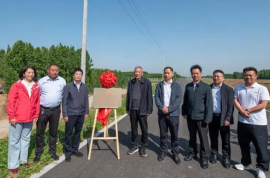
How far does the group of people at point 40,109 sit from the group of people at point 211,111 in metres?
1.28

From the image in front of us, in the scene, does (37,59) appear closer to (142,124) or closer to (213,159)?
(142,124)

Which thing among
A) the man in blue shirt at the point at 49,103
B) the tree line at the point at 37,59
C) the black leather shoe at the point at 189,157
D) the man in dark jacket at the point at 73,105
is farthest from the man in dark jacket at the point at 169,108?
the tree line at the point at 37,59

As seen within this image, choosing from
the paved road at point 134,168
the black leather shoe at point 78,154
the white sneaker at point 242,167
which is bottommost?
the paved road at point 134,168

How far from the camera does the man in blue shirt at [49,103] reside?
398cm

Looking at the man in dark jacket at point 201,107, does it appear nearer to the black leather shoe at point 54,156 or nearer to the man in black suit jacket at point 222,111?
the man in black suit jacket at point 222,111

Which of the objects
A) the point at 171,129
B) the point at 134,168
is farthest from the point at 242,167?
the point at 134,168

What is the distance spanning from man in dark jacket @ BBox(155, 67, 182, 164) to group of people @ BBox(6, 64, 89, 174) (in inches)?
69.4

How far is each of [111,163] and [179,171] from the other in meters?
1.43

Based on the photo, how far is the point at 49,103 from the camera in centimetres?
398

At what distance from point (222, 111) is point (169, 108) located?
3.51ft

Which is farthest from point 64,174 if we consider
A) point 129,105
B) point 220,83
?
point 220,83

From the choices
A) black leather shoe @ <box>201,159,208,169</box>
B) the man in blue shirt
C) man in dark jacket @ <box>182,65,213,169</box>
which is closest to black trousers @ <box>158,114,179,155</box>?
man in dark jacket @ <box>182,65,213,169</box>

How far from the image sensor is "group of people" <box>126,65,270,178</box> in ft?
11.6

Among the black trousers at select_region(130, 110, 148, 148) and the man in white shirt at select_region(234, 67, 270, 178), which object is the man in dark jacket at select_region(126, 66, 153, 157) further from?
the man in white shirt at select_region(234, 67, 270, 178)
